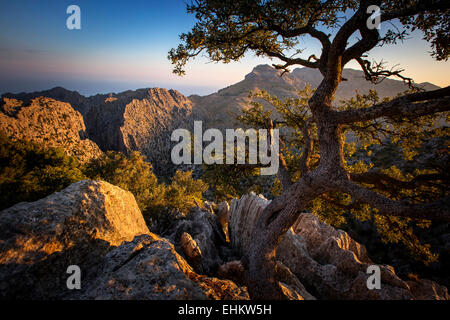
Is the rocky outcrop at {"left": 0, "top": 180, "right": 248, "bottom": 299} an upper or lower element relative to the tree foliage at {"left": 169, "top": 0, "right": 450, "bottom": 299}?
lower

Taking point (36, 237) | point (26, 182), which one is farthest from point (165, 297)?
point (26, 182)

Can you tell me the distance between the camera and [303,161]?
7.71 meters

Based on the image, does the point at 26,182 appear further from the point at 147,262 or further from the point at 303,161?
the point at 303,161

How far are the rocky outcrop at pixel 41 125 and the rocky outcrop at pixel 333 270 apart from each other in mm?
50871

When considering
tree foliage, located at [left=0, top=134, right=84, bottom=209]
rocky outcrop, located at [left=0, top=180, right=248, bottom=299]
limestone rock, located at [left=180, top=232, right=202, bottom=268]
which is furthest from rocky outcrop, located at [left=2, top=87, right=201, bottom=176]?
limestone rock, located at [left=180, top=232, right=202, bottom=268]

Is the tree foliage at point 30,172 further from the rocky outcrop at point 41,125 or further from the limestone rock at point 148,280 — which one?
the rocky outcrop at point 41,125

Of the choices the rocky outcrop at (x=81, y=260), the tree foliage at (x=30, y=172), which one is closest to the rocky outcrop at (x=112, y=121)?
the tree foliage at (x=30, y=172)

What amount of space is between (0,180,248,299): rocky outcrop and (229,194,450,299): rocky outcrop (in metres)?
4.71

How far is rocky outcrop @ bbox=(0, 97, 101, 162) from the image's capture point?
42.5 m

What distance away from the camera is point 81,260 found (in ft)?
16.7

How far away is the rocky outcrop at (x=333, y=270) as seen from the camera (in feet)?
23.1

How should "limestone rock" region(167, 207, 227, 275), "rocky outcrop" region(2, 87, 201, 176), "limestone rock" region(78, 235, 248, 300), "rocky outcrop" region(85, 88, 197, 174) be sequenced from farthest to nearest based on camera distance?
"rocky outcrop" region(85, 88, 197, 174) → "rocky outcrop" region(2, 87, 201, 176) → "limestone rock" region(167, 207, 227, 275) → "limestone rock" region(78, 235, 248, 300)

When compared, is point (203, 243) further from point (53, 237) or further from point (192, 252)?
point (53, 237)

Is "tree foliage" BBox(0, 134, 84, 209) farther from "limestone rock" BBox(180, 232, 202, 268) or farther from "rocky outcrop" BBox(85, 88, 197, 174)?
"rocky outcrop" BBox(85, 88, 197, 174)
